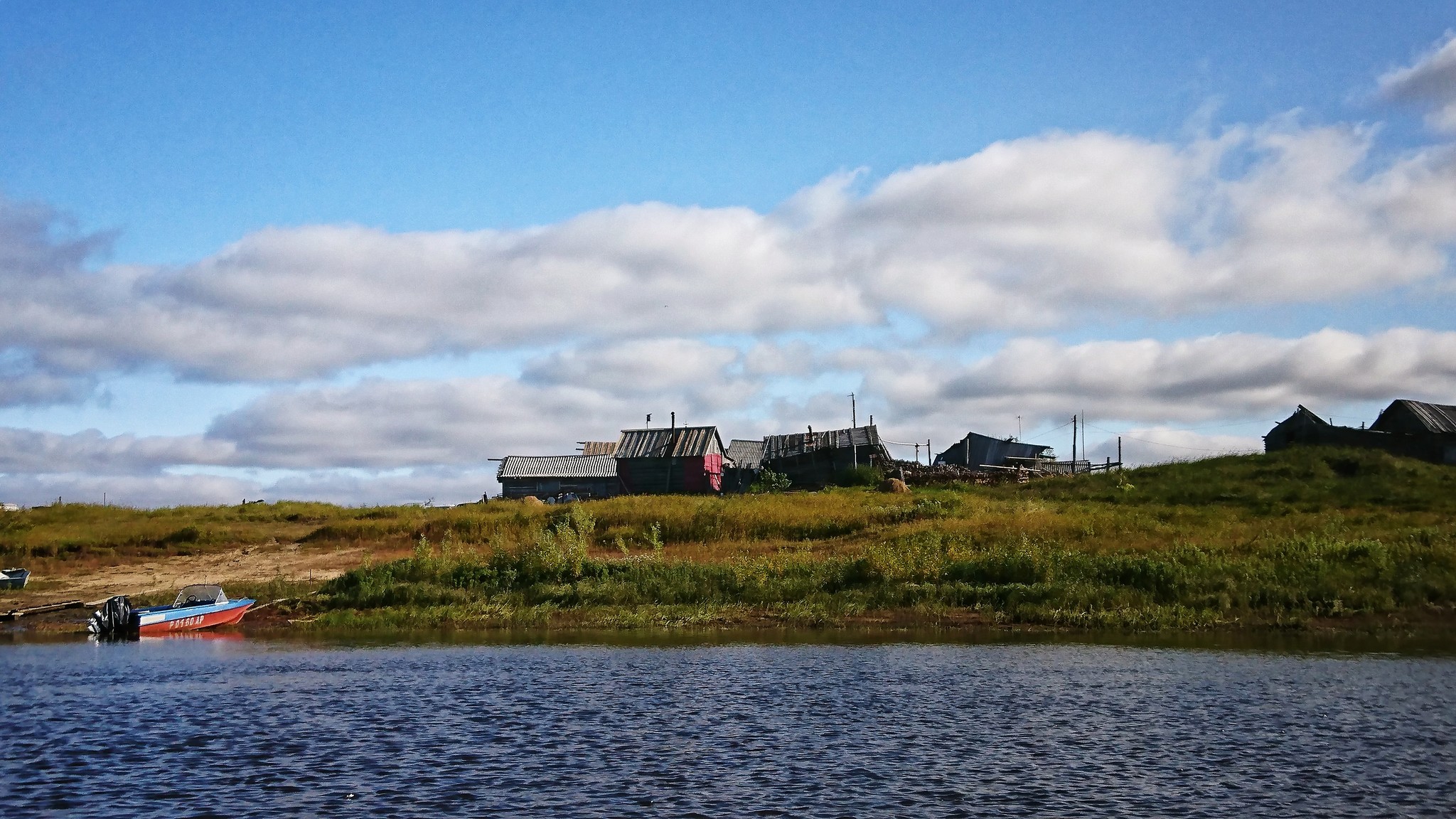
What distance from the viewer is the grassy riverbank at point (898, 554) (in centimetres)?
3688

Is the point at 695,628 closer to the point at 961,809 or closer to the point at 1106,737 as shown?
the point at 1106,737

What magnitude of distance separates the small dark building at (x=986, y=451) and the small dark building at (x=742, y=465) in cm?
1729

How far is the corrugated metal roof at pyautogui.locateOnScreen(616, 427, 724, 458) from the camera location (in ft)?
297

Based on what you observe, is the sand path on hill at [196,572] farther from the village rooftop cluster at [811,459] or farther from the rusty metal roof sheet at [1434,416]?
the rusty metal roof sheet at [1434,416]

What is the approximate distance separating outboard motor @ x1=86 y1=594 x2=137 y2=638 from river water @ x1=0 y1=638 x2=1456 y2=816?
710 centimetres

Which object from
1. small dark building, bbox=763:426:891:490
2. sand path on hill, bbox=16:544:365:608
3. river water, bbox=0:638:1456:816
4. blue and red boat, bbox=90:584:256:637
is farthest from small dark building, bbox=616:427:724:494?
river water, bbox=0:638:1456:816

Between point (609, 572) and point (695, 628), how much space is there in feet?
23.3

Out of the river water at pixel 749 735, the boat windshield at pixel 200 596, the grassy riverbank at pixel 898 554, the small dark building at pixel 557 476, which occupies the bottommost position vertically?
the river water at pixel 749 735

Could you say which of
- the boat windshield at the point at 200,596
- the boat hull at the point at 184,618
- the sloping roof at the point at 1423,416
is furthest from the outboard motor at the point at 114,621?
the sloping roof at the point at 1423,416

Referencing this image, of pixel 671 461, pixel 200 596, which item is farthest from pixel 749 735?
pixel 671 461

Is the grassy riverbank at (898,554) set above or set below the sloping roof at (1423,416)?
below

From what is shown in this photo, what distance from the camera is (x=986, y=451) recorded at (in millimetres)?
100688

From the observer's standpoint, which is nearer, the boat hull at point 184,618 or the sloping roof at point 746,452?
the boat hull at point 184,618

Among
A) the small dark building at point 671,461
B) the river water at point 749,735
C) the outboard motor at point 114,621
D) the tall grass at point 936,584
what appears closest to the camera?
the river water at point 749,735
